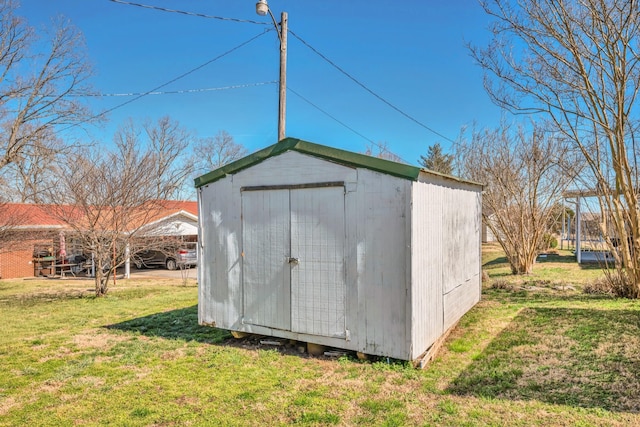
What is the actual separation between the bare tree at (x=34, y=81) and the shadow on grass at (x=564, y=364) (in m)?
13.7

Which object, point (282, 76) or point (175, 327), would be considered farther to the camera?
point (282, 76)

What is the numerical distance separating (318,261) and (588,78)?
6202mm

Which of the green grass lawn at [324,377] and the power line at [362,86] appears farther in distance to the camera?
the power line at [362,86]

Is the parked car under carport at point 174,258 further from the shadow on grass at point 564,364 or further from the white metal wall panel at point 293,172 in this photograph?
the shadow on grass at point 564,364

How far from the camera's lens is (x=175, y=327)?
6.10m

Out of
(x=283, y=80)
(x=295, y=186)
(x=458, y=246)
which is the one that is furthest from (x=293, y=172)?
(x=283, y=80)

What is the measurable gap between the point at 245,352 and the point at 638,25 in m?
7.74

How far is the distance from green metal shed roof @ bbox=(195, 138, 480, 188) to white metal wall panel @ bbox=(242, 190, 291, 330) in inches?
16.9

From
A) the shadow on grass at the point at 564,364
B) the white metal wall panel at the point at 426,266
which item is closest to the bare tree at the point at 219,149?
the white metal wall panel at the point at 426,266

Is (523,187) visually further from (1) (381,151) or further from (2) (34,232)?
(2) (34,232)

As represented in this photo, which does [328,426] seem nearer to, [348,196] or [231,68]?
[348,196]

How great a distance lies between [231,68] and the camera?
11.3 m

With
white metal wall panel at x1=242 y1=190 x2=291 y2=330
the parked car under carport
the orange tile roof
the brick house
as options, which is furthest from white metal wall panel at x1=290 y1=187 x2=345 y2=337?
the parked car under carport

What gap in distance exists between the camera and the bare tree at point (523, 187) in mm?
10695
